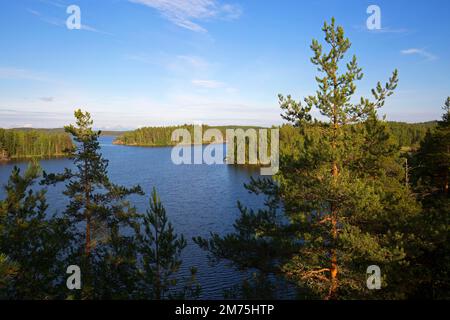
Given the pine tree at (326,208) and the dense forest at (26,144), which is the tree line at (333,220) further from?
the dense forest at (26,144)

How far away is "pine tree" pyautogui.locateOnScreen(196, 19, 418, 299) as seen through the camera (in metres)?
11.0

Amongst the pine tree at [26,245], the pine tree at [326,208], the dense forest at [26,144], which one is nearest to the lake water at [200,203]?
the pine tree at [26,245]

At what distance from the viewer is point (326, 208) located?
40.1 ft

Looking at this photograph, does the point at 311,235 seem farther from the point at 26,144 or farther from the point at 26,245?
the point at 26,144

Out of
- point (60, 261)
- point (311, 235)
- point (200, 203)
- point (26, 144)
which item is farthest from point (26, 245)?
point (26, 144)

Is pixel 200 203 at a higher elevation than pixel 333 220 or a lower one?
lower

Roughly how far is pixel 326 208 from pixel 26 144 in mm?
119334

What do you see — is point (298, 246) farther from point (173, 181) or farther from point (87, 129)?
point (173, 181)

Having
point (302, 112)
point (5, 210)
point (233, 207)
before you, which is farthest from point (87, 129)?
point (233, 207)

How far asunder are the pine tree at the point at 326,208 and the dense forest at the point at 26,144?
345 feet

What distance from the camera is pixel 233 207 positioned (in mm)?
42156

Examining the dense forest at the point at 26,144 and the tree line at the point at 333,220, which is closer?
the tree line at the point at 333,220

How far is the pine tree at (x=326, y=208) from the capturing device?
11000 millimetres
